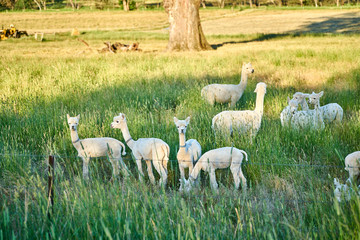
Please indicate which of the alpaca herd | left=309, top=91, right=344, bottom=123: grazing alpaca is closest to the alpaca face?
the alpaca herd

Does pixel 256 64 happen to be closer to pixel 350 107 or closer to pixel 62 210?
pixel 350 107

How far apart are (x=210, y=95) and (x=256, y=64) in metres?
6.10

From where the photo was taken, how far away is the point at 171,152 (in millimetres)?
6223

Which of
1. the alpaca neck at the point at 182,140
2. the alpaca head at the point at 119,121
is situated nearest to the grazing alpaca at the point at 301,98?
the alpaca neck at the point at 182,140

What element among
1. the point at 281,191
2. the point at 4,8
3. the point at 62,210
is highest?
the point at 4,8

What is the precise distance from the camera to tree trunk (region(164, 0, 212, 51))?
2162 centimetres

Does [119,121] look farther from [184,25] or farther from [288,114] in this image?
[184,25]

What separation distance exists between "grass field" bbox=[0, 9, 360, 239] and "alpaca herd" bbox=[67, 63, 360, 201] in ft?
0.60

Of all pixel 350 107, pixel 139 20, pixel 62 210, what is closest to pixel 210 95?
pixel 350 107

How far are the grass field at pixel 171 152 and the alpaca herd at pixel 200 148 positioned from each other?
0.60 ft

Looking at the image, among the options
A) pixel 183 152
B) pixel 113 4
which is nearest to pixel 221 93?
pixel 183 152

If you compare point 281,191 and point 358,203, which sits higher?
point 358,203

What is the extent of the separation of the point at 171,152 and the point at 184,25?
16.4 meters

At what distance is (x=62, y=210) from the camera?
4047 millimetres
